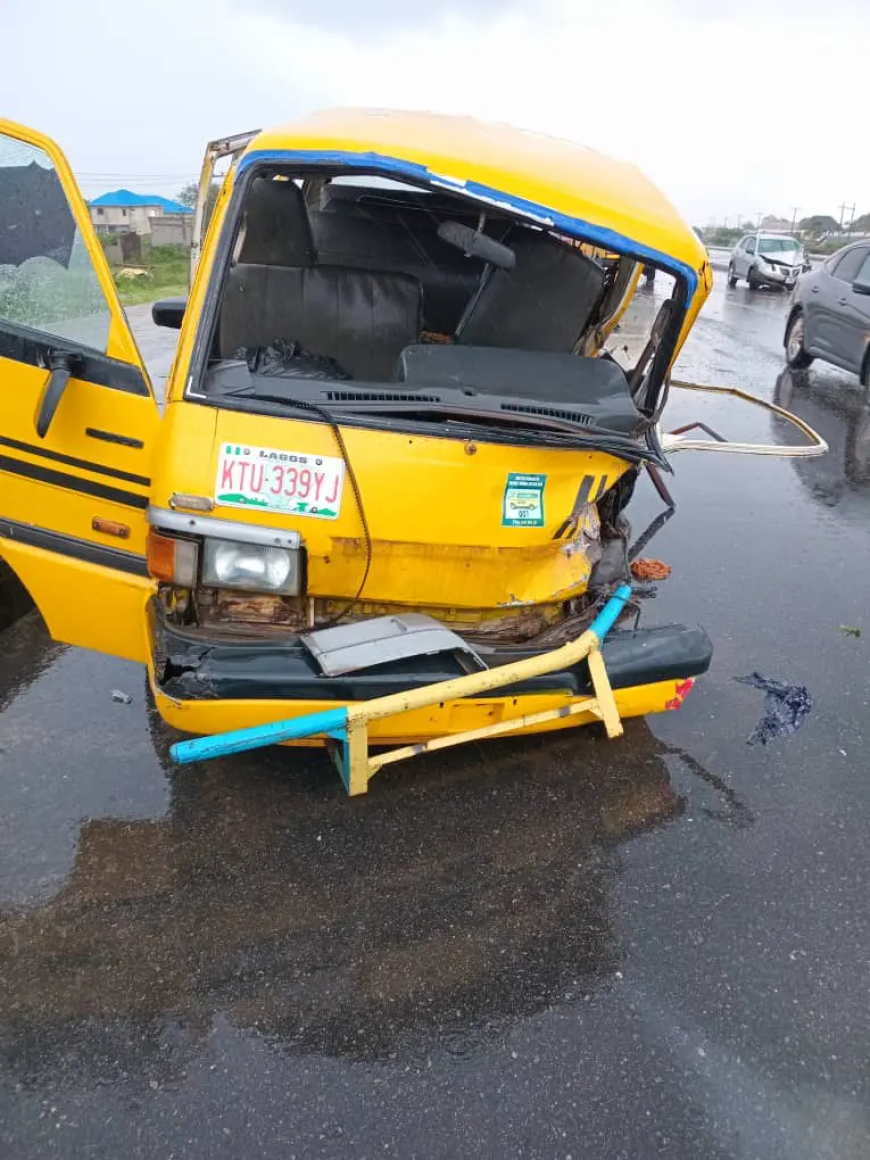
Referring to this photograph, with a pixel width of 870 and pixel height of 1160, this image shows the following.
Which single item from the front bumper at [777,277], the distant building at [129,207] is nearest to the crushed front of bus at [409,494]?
the front bumper at [777,277]

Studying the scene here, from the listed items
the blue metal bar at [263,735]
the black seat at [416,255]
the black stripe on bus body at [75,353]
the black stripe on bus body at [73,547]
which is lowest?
the blue metal bar at [263,735]

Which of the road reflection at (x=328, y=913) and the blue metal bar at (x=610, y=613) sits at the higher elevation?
the blue metal bar at (x=610, y=613)

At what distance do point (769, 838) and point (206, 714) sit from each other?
1.97m

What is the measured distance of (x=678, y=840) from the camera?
279cm

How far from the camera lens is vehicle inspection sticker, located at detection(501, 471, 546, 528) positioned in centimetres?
265

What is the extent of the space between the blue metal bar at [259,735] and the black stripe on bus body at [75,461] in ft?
3.42

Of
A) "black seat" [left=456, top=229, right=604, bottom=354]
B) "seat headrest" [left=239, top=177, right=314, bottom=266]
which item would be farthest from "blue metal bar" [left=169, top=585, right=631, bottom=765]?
"seat headrest" [left=239, top=177, right=314, bottom=266]

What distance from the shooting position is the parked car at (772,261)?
21500 mm

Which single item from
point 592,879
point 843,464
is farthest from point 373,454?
point 843,464

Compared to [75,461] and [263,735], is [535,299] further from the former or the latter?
[263,735]

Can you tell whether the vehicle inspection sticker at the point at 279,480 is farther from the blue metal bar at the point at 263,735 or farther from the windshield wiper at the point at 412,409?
the blue metal bar at the point at 263,735

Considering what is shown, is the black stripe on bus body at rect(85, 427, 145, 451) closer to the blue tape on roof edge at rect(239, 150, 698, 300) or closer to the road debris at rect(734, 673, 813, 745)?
the blue tape on roof edge at rect(239, 150, 698, 300)

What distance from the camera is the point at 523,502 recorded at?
2.68m

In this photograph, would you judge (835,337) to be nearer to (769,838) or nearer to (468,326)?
(468,326)
